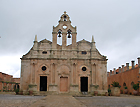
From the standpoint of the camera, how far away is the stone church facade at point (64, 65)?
27.2 metres

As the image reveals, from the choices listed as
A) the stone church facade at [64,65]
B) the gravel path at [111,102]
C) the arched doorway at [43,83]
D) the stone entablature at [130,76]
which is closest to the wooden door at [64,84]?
the stone church facade at [64,65]

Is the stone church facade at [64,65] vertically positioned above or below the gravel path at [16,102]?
above

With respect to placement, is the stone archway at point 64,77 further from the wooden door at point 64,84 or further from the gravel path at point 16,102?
the gravel path at point 16,102

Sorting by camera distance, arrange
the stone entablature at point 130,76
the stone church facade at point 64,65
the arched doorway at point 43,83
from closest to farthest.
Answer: the stone church facade at point 64,65 → the stone entablature at point 130,76 → the arched doorway at point 43,83

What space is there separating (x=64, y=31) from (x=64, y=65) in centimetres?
545

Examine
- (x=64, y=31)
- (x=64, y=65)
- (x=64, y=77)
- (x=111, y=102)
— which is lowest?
(x=111, y=102)

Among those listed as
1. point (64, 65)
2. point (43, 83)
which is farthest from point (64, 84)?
point (43, 83)

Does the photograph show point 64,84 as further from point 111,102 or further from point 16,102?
point 16,102

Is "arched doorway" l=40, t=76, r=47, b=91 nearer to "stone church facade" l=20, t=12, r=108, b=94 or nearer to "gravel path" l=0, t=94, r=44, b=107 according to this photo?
"stone church facade" l=20, t=12, r=108, b=94

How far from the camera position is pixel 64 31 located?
2873 centimetres

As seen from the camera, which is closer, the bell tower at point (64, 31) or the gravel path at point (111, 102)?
the gravel path at point (111, 102)

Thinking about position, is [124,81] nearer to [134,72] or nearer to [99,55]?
[134,72]

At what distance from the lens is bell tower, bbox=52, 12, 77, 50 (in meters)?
28.5

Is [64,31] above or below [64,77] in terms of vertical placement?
above
